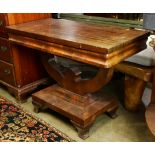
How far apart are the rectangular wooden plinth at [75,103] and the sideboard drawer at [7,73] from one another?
0.96 ft

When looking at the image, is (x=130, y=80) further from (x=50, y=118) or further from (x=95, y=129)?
(x=50, y=118)

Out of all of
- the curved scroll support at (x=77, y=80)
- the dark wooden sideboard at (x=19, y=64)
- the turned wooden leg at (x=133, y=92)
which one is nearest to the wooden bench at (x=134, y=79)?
the turned wooden leg at (x=133, y=92)

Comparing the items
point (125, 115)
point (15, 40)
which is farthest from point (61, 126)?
point (15, 40)

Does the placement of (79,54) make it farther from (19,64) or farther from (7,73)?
(7,73)

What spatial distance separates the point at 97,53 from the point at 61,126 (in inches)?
26.7

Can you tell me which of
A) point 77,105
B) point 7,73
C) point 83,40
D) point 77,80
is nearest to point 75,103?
point 77,105

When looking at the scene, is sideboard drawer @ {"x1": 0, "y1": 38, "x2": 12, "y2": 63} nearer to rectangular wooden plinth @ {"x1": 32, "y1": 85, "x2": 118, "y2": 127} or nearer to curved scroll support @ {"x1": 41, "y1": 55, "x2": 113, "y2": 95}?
curved scroll support @ {"x1": 41, "y1": 55, "x2": 113, "y2": 95}

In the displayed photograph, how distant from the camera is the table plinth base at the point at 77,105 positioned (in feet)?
4.95

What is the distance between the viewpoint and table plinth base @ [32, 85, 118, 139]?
1.51m

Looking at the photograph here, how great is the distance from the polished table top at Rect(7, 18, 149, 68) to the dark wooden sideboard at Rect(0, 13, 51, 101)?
124mm

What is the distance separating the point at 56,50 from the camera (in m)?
1.39

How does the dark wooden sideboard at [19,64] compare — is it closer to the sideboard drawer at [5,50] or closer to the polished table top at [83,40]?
the sideboard drawer at [5,50]

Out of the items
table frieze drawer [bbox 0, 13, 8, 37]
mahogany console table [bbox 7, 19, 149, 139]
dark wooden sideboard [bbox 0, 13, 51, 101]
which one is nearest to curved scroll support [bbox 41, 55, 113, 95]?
mahogany console table [bbox 7, 19, 149, 139]

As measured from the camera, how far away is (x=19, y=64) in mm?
1879
